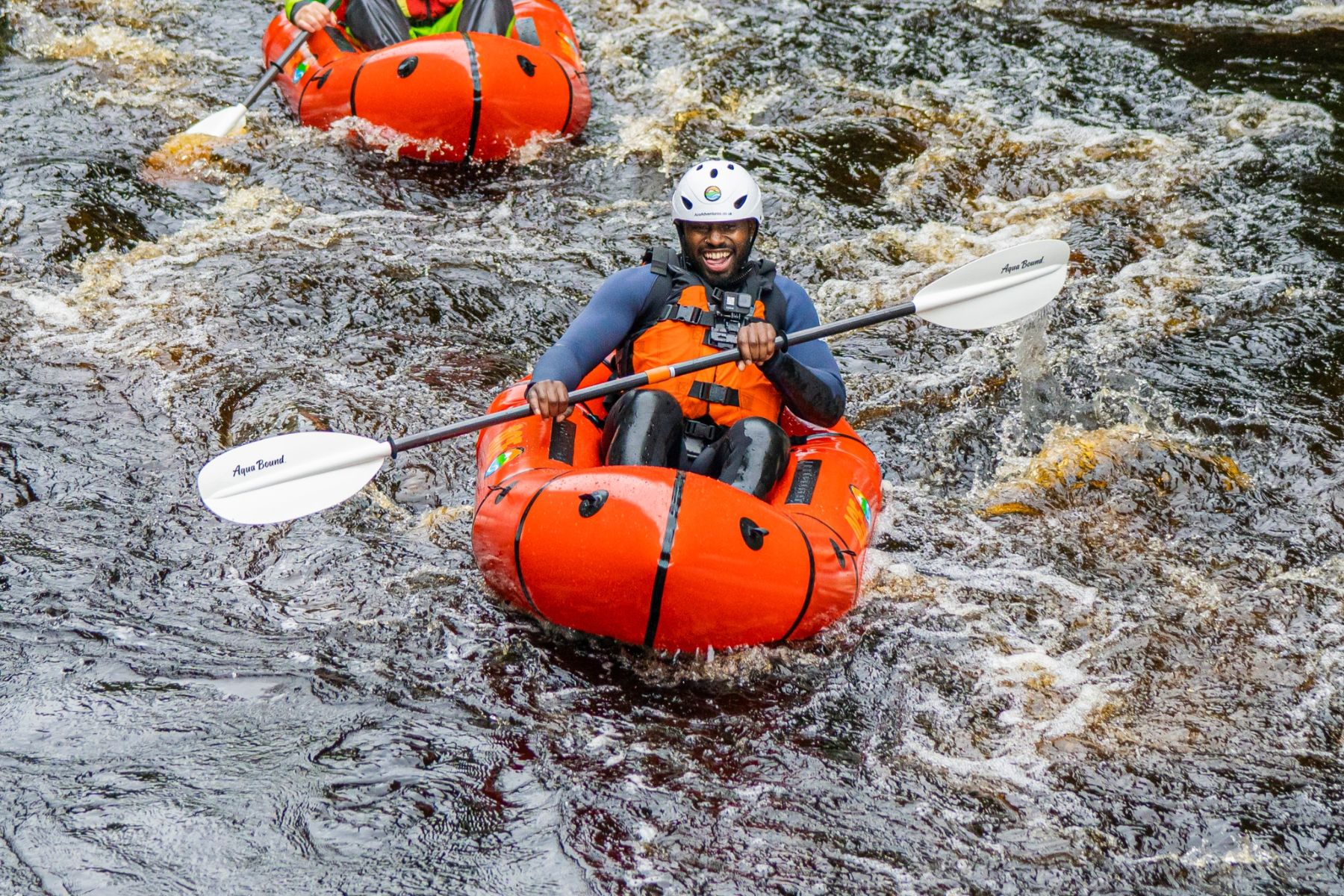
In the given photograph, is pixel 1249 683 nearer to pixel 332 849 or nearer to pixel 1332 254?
pixel 332 849

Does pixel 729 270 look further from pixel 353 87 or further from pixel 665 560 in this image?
pixel 353 87

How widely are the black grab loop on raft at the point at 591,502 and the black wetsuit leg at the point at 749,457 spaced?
57cm

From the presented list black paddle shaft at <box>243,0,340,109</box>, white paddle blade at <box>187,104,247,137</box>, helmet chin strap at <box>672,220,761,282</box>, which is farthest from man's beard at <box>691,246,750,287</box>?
black paddle shaft at <box>243,0,340,109</box>

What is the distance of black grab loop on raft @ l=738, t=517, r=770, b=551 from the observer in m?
3.76

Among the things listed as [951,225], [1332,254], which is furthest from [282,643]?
[1332,254]

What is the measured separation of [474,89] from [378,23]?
1.23 metres

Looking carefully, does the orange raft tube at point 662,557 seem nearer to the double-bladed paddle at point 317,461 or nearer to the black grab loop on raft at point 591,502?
the black grab loop on raft at point 591,502

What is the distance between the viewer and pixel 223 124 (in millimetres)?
7473

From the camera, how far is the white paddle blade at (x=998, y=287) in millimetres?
4984

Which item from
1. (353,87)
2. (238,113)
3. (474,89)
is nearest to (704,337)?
(474,89)

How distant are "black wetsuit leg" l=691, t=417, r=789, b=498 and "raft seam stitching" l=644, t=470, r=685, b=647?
0.46m

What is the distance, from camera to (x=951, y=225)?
6926 millimetres

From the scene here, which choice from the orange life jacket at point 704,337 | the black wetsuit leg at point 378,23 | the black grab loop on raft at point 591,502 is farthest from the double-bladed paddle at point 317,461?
the black wetsuit leg at point 378,23

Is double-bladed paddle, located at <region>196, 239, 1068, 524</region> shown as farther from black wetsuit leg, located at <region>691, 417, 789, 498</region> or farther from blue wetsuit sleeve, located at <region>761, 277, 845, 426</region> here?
black wetsuit leg, located at <region>691, 417, 789, 498</region>
